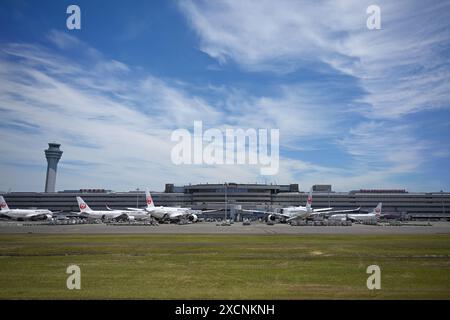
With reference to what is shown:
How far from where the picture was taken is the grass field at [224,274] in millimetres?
16984

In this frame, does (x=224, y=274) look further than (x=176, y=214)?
No

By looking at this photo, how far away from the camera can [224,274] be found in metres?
21.9

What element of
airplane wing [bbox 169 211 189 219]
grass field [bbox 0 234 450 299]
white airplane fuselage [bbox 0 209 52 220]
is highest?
grass field [bbox 0 234 450 299]

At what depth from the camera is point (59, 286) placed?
18484 millimetres

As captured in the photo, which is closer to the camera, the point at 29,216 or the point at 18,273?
the point at 18,273

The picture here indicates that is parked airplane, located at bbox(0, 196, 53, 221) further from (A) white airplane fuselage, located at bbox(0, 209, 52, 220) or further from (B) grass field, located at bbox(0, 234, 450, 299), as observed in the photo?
(B) grass field, located at bbox(0, 234, 450, 299)

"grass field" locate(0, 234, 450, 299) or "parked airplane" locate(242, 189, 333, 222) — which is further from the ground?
"grass field" locate(0, 234, 450, 299)

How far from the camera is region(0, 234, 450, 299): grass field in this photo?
55.7ft

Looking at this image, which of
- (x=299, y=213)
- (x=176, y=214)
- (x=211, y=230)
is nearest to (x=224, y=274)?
(x=211, y=230)

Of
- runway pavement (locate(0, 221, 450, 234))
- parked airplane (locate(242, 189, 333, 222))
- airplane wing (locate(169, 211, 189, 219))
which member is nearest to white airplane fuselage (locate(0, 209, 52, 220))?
runway pavement (locate(0, 221, 450, 234))

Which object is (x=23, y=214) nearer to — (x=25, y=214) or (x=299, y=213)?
(x=25, y=214)
